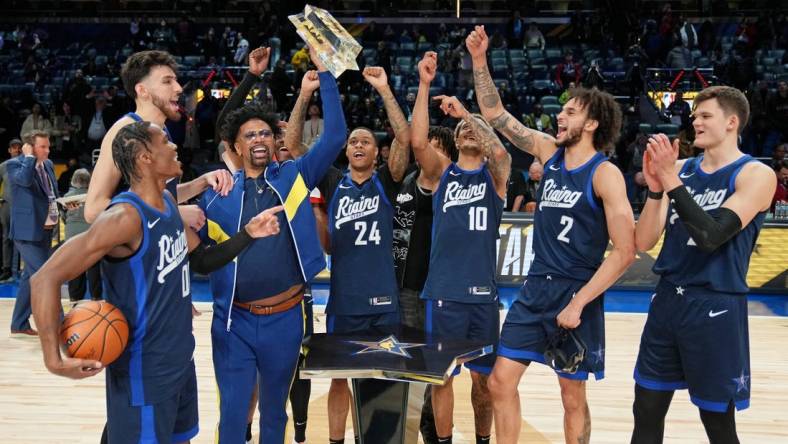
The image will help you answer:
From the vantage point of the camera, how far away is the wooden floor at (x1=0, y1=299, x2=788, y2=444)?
17.0 feet

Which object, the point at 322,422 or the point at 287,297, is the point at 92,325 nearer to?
the point at 287,297

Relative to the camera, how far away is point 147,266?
10.2ft

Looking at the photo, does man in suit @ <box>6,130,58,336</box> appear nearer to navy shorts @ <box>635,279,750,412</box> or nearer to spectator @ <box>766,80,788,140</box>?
navy shorts @ <box>635,279,750,412</box>

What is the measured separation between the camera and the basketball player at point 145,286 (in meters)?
3.07

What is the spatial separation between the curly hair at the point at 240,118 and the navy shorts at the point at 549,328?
1.60 metres

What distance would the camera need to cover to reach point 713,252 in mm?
3674

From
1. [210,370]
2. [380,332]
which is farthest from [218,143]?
[380,332]

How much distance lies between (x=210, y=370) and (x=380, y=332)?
289cm

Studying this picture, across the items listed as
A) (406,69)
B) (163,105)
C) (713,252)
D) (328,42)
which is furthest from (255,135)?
(406,69)

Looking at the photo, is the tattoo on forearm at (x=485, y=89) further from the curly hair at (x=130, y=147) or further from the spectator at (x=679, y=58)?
the spectator at (x=679, y=58)

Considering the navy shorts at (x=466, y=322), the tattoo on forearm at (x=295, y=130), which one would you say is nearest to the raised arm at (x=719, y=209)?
the navy shorts at (x=466, y=322)

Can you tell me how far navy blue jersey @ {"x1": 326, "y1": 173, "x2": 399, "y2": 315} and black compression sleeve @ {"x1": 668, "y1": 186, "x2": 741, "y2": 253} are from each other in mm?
1644

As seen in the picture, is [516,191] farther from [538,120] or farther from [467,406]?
[467,406]

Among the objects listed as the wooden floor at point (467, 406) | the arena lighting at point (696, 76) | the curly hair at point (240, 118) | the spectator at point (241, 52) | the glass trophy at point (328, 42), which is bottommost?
the wooden floor at point (467, 406)
